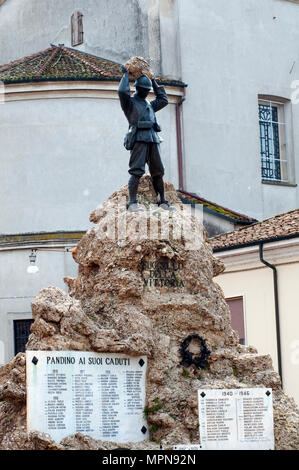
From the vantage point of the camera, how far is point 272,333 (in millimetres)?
20844

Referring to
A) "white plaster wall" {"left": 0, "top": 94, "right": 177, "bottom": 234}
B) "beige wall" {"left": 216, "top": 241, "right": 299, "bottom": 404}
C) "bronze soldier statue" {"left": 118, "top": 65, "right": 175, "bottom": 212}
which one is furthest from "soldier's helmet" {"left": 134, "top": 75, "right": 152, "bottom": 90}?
"white plaster wall" {"left": 0, "top": 94, "right": 177, "bottom": 234}

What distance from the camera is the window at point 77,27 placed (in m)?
29.7

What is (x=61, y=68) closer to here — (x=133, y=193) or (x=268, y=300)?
(x=268, y=300)

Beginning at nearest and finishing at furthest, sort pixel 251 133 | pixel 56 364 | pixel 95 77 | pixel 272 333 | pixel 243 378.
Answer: pixel 56 364 < pixel 243 378 < pixel 272 333 < pixel 95 77 < pixel 251 133

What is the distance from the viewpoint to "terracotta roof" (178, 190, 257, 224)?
84.2ft

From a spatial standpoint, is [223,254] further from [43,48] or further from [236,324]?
[43,48]

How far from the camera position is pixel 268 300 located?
21.1m

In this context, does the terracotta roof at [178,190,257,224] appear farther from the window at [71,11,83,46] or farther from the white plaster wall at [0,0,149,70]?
the window at [71,11,83,46]

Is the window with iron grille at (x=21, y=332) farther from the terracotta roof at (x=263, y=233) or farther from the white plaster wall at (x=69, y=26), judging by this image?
the white plaster wall at (x=69, y=26)

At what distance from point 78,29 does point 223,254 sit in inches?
424

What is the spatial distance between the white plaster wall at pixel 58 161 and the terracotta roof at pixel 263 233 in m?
4.27

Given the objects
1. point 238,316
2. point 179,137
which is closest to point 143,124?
point 238,316

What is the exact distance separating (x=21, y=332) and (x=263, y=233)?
6.83 metres

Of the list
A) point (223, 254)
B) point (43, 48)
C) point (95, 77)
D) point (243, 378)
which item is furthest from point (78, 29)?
point (243, 378)
